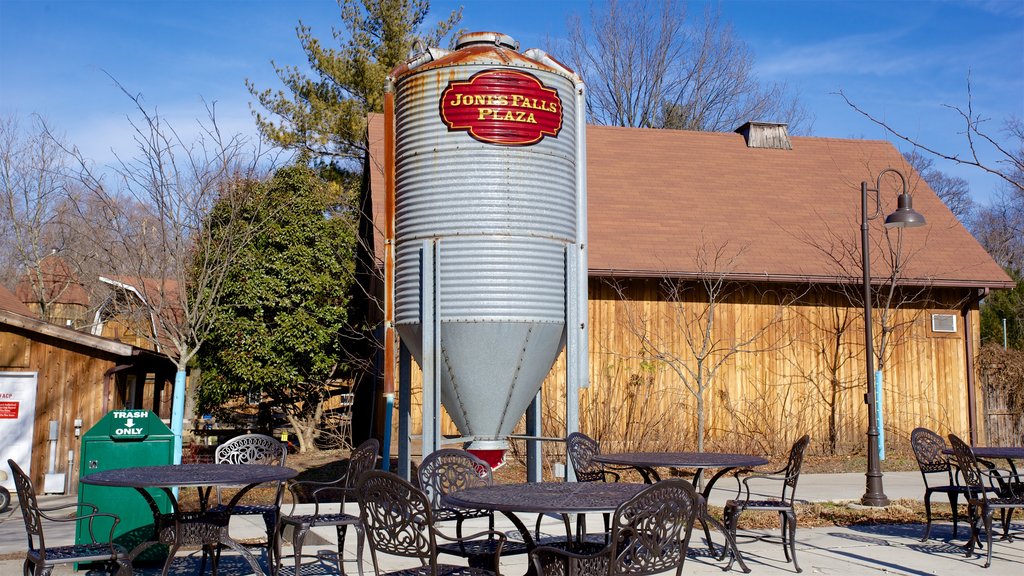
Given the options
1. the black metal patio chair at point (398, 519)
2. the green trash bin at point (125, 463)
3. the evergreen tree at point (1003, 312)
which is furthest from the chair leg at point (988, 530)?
the evergreen tree at point (1003, 312)

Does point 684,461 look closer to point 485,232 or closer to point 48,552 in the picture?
point 485,232

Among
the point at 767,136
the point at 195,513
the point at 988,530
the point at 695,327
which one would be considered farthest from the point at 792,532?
the point at 767,136

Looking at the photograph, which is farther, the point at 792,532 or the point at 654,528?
the point at 792,532

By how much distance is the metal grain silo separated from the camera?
29.7 ft

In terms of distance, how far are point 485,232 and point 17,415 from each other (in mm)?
8784

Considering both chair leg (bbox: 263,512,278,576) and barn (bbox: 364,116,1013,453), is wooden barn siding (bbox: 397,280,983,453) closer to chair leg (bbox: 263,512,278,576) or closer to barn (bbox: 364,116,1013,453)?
barn (bbox: 364,116,1013,453)

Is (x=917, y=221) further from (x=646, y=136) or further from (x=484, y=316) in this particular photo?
(x=646, y=136)

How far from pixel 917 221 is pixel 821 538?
398 centimetres

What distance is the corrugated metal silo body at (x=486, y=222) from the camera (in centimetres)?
905

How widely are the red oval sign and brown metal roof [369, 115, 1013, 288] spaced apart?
280 inches

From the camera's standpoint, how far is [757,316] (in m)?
17.4

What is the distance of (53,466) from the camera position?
13.7 meters

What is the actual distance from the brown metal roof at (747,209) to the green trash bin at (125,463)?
8.72 m

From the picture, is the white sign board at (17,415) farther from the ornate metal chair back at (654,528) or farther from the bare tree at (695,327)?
the ornate metal chair back at (654,528)
